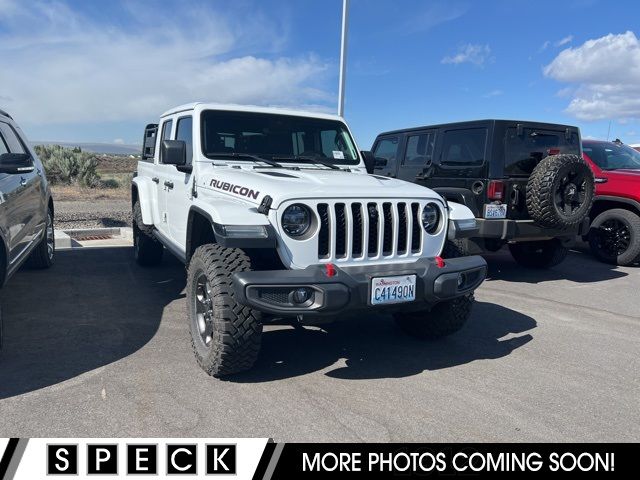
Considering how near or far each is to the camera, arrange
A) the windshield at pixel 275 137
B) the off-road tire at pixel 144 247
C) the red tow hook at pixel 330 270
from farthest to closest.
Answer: the off-road tire at pixel 144 247 < the windshield at pixel 275 137 < the red tow hook at pixel 330 270

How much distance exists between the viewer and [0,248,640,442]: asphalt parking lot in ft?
9.95

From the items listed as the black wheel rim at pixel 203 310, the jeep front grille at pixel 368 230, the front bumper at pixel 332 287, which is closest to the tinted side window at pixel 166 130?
the black wheel rim at pixel 203 310

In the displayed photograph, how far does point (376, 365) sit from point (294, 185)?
1.49 metres

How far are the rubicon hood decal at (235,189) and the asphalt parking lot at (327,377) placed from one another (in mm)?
1249

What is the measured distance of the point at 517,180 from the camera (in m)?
6.43

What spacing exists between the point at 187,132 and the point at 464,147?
11.8 feet

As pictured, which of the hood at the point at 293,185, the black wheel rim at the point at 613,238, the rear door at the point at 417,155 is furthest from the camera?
the black wheel rim at the point at 613,238

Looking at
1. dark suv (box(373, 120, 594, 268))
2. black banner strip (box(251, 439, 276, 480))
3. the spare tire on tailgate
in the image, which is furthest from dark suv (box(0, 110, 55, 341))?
the spare tire on tailgate

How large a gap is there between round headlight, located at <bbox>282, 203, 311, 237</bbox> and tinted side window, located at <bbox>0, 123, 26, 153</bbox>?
3524 millimetres

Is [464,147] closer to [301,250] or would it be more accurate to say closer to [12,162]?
[301,250]

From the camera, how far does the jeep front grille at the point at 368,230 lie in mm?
3463

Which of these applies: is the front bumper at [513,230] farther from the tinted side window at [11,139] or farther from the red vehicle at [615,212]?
the tinted side window at [11,139]

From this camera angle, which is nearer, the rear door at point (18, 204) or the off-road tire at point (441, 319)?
the off-road tire at point (441, 319)

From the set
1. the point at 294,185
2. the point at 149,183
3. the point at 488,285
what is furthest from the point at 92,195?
the point at 294,185
